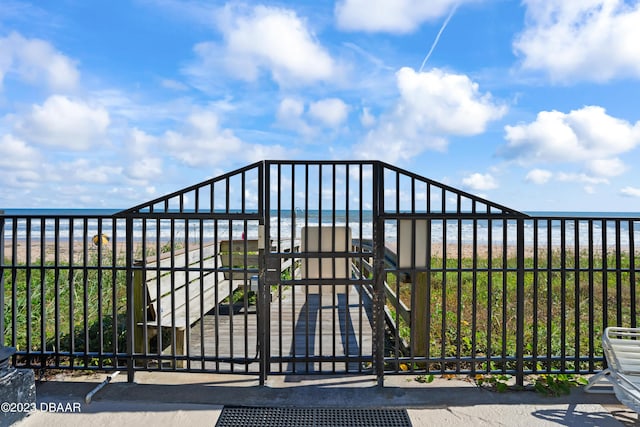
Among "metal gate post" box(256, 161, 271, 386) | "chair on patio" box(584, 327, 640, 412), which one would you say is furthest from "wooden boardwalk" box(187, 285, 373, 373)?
"chair on patio" box(584, 327, 640, 412)

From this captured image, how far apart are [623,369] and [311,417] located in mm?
2339

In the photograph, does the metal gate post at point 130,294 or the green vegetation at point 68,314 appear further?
the green vegetation at point 68,314

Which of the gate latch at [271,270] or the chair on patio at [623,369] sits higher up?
the gate latch at [271,270]

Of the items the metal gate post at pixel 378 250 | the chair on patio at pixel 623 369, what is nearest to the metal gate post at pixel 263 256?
the metal gate post at pixel 378 250

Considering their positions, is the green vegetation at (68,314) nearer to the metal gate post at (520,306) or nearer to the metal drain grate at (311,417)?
the metal drain grate at (311,417)

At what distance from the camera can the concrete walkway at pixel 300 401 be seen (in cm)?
281

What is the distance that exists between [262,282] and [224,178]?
3.02ft

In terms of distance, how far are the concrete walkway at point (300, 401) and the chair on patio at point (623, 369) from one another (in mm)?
205

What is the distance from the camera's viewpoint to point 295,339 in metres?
4.09

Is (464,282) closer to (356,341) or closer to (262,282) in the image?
(356,341)

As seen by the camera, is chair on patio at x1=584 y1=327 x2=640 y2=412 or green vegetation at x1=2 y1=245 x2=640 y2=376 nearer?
chair on patio at x1=584 y1=327 x2=640 y2=412

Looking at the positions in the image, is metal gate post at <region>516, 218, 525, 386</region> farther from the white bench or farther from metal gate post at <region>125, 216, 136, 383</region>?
metal gate post at <region>125, 216, 136, 383</region>

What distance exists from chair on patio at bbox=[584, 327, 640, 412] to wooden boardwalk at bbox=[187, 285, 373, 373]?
71.7 inches

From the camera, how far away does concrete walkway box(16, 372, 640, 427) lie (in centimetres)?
281
